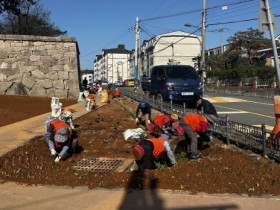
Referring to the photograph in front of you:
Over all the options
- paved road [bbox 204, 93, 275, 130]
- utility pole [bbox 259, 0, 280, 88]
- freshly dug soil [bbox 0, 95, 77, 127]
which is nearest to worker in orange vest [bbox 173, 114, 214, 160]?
utility pole [bbox 259, 0, 280, 88]

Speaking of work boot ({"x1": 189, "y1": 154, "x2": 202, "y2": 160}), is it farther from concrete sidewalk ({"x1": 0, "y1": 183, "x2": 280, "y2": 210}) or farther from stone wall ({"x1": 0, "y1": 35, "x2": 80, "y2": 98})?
stone wall ({"x1": 0, "y1": 35, "x2": 80, "y2": 98})

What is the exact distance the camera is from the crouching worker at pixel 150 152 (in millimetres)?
7000

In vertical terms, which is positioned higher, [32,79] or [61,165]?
[32,79]

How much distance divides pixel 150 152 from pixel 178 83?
11.3 meters

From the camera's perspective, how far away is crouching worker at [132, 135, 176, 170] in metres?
7.00

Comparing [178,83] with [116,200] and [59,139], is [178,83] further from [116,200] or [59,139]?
[116,200]

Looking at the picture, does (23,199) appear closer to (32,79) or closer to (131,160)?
(131,160)

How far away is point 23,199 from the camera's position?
5.14 m

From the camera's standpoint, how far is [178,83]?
715 inches

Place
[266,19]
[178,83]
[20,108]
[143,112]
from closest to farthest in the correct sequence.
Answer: [266,19], [143,112], [20,108], [178,83]

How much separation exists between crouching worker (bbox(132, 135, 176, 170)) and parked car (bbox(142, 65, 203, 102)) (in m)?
10.5

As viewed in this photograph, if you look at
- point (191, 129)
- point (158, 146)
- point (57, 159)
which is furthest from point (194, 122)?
point (57, 159)

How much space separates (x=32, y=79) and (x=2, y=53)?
1989mm

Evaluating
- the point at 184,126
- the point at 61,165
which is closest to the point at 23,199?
the point at 61,165
